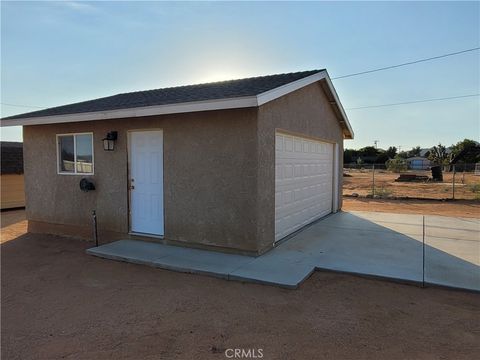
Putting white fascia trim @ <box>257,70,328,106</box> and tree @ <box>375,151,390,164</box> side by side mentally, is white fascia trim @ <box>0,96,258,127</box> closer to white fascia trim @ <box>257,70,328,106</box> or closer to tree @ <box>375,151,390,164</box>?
white fascia trim @ <box>257,70,328,106</box>

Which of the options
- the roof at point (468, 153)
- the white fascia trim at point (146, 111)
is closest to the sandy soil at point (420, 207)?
the white fascia trim at point (146, 111)

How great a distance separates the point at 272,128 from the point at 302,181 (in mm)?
2617

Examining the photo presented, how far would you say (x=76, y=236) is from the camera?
26.9 feet

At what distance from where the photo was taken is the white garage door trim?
23.9 ft

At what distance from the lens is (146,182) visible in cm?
725

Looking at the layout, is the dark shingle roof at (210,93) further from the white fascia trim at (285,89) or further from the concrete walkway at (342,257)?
the concrete walkway at (342,257)

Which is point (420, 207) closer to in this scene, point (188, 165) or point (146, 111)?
point (188, 165)

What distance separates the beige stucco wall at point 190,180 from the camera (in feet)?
20.0

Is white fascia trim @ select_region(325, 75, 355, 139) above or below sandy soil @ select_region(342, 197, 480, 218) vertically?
above

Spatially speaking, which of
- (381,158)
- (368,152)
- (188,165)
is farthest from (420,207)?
(368,152)

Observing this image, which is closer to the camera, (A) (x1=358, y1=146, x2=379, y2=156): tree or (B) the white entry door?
(B) the white entry door

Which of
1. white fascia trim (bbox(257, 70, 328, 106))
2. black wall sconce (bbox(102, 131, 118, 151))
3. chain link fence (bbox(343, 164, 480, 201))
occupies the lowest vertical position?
chain link fence (bbox(343, 164, 480, 201))

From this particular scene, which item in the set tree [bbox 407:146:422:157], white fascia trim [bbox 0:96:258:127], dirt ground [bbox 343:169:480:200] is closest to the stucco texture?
white fascia trim [bbox 0:96:258:127]

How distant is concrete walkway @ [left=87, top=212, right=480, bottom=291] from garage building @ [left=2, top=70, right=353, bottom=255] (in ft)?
1.44
